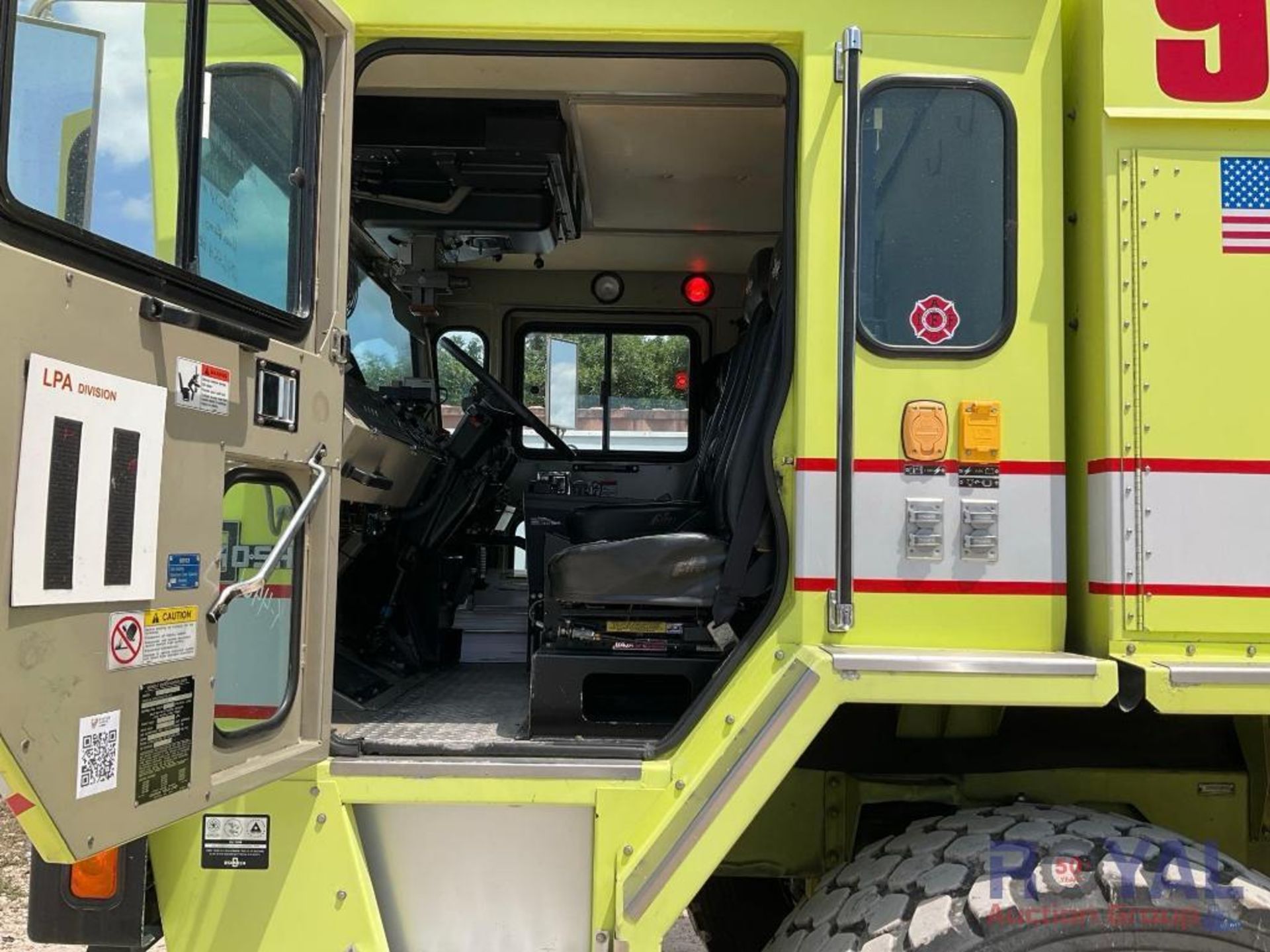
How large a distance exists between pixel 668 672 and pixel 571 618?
277 mm

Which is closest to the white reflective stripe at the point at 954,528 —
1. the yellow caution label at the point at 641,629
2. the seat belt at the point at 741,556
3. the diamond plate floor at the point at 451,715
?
the seat belt at the point at 741,556

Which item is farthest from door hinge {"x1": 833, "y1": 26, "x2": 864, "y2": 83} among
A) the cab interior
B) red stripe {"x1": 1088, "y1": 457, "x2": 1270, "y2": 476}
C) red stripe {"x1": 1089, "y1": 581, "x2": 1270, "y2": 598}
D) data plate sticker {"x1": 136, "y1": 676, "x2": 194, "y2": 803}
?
data plate sticker {"x1": 136, "y1": 676, "x2": 194, "y2": 803}

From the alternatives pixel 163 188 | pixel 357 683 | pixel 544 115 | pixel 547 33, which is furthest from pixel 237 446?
pixel 544 115

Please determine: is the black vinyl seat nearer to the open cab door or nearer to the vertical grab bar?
the vertical grab bar

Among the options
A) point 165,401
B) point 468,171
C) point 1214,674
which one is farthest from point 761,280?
point 165,401

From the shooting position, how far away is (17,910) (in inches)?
166

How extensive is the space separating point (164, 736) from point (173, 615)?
20 cm

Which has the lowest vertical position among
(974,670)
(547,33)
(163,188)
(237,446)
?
(974,670)

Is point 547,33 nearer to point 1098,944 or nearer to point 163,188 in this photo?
point 163,188

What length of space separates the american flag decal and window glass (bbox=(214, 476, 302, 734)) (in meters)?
1.98

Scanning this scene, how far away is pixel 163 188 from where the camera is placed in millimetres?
1651

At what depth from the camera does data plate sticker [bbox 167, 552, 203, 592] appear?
1.61 meters

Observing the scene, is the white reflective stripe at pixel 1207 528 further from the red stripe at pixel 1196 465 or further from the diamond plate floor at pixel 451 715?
the diamond plate floor at pixel 451 715

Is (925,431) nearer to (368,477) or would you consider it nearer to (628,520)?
(628,520)
